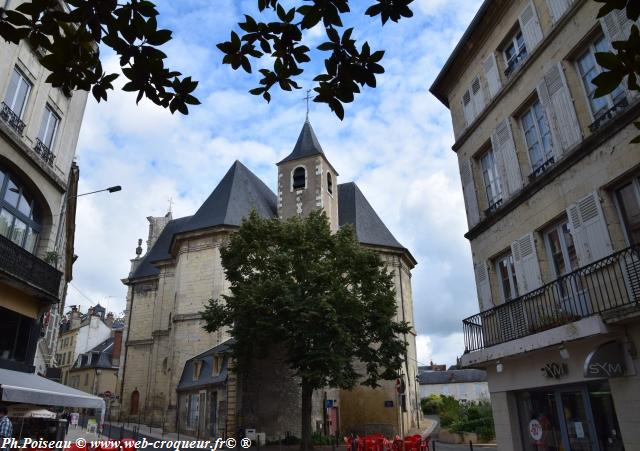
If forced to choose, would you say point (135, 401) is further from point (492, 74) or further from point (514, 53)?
point (514, 53)

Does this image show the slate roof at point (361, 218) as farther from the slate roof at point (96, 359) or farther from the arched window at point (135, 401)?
the slate roof at point (96, 359)

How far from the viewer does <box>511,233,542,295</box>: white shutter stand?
8500 mm

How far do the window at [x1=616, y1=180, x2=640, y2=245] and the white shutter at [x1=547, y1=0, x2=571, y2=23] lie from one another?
3381 millimetres

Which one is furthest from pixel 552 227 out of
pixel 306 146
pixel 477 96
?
pixel 306 146

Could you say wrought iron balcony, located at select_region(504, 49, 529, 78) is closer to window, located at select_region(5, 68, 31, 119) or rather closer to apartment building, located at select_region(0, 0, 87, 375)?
apartment building, located at select_region(0, 0, 87, 375)

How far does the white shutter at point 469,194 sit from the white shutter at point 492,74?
5.70 feet

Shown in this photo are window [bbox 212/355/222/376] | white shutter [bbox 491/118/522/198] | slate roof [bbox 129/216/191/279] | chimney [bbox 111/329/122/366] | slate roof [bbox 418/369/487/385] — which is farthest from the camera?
slate roof [bbox 418/369/487/385]

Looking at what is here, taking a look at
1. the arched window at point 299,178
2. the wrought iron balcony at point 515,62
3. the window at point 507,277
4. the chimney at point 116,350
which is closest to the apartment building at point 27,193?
the window at point 507,277

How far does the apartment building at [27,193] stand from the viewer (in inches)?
409

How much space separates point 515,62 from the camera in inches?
385

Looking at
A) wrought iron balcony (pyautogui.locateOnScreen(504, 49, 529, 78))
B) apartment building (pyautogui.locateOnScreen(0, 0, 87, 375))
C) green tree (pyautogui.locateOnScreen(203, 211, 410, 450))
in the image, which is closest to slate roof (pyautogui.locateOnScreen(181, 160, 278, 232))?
green tree (pyautogui.locateOnScreen(203, 211, 410, 450))

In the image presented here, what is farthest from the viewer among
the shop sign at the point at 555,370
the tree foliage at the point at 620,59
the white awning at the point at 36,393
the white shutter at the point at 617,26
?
the white awning at the point at 36,393

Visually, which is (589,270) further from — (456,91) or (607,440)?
(456,91)

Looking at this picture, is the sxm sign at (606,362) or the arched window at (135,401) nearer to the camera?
the sxm sign at (606,362)
